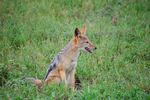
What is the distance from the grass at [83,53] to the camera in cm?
705

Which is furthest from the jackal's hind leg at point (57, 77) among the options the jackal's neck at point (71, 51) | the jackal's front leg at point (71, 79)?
the jackal's neck at point (71, 51)

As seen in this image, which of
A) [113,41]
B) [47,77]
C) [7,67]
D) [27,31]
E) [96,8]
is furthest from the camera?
[96,8]

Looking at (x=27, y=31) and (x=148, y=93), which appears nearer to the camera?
(x=148, y=93)

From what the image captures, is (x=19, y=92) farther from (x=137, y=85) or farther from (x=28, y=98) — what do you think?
(x=137, y=85)

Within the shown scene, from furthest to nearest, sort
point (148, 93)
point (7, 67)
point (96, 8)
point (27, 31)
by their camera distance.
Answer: point (96, 8), point (27, 31), point (7, 67), point (148, 93)

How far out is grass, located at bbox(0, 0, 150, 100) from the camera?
7.05 meters

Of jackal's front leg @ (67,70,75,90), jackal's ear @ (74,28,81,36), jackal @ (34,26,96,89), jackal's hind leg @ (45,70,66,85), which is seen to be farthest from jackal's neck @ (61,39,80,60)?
jackal's hind leg @ (45,70,66,85)

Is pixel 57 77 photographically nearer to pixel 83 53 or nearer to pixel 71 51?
pixel 71 51

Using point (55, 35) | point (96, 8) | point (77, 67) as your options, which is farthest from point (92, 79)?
point (96, 8)

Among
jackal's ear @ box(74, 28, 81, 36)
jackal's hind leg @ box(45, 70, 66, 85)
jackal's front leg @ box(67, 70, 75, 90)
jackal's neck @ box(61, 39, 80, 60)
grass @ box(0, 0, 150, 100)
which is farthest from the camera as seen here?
jackal's ear @ box(74, 28, 81, 36)

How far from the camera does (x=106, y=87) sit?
23.8 feet

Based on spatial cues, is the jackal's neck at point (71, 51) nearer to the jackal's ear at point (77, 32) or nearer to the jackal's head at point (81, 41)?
the jackal's head at point (81, 41)

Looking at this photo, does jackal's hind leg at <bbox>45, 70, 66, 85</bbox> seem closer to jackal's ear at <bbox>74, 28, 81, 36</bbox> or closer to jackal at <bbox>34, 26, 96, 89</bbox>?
jackal at <bbox>34, 26, 96, 89</bbox>

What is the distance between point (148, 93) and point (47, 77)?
2204mm
